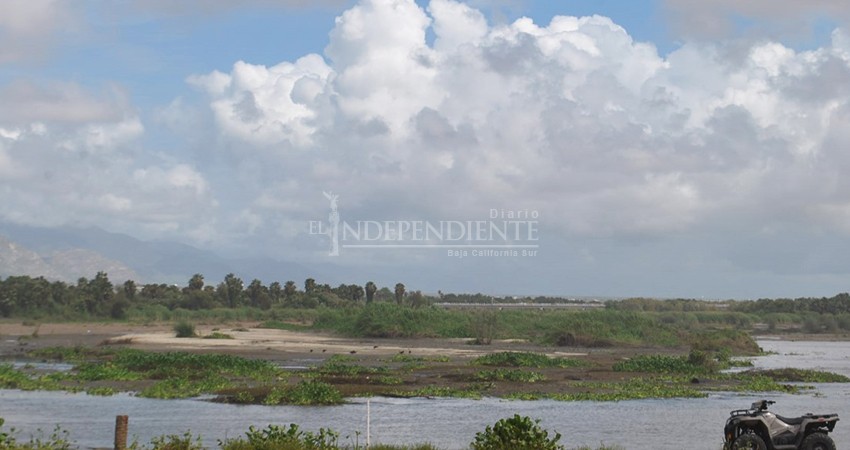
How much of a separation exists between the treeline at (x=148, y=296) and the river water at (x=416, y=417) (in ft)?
237

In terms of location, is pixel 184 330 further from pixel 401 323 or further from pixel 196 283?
pixel 196 283

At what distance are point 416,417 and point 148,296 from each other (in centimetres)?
10767

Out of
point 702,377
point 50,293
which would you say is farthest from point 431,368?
point 50,293

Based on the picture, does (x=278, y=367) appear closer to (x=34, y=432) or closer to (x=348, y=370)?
(x=348, y=370)

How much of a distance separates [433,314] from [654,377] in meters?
46.9

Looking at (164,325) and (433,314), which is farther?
(164,325)

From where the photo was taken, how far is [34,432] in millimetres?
24562

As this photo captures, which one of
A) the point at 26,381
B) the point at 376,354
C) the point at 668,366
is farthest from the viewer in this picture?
the point at 376,354

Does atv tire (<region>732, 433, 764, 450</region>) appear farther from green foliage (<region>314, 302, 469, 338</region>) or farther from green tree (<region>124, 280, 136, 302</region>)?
green tree (<region>124, 280, 136, 302</region>)

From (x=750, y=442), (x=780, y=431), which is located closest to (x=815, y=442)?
(x=780, y=431)

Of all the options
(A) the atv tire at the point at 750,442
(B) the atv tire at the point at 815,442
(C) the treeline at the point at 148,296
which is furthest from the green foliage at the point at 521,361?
(C) the treeline at the point at 148,296

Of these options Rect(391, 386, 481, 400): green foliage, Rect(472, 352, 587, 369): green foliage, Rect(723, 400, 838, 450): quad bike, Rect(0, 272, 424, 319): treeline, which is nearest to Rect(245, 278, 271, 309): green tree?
Rect(0, 272, 424, 319): treeline

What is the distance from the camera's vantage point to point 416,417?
30.1 m

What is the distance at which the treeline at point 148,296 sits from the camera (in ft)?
339
